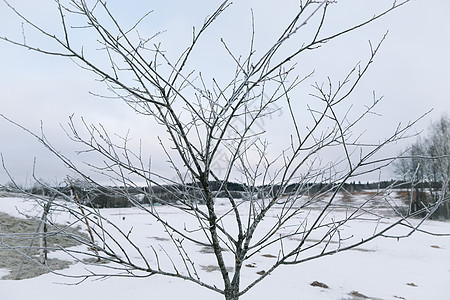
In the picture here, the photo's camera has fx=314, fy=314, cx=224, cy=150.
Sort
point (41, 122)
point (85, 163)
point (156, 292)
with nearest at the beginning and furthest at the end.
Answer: point (41, 122), point (85, 163), point (156, 292)

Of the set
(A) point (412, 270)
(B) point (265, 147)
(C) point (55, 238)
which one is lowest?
(A) point (412, 270)

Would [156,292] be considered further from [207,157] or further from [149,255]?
[207,157]

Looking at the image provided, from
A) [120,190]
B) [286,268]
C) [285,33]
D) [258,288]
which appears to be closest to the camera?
[285,33]

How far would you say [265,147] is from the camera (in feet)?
7.57

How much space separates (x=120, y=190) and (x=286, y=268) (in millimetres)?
5727

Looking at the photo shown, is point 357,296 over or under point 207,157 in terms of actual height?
under

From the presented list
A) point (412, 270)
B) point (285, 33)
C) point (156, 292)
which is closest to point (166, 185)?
point (285, 33)

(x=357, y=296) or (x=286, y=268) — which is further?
(x=286, y=268)

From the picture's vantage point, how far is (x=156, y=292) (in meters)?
5.20

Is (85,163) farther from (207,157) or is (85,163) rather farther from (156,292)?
(156,292)

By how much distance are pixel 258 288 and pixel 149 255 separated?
11.4 feet

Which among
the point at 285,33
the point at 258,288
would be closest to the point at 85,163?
the point at 285,33

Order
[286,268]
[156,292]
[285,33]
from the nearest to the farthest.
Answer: [285,33], [156,292], [286,268]

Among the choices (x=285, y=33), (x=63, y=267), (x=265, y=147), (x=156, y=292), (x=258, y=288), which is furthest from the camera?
(x=63, y=267)
